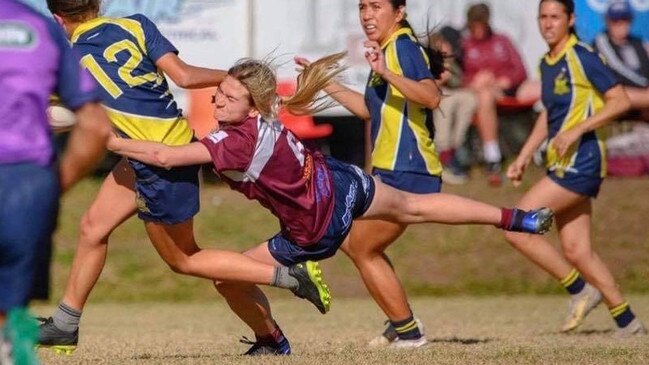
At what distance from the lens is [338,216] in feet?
22.7

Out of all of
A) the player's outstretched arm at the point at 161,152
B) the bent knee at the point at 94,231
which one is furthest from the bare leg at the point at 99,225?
the player's outstretched arm at the point at 161,152

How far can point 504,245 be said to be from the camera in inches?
567

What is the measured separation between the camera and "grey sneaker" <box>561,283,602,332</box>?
9523 mm

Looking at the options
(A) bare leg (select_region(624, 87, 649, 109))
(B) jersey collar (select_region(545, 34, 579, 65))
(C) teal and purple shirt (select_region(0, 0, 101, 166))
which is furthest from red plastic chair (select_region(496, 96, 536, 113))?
(C) teal and purple shirt (select_region(0, 0, 101, 166))

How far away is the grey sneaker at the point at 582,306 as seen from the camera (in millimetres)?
9523

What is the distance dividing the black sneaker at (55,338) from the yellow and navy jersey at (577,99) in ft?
10.7

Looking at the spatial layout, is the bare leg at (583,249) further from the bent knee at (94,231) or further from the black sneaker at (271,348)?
the bent knee at (94,231)

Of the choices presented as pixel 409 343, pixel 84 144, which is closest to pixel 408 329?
pixel 409 343

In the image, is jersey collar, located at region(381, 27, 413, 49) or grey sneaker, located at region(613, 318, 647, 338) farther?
grey sneaker, located at region(613, 318, 647, 338)

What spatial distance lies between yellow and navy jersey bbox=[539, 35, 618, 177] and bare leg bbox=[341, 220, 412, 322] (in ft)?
5.07

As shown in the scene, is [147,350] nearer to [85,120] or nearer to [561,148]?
[561,148]

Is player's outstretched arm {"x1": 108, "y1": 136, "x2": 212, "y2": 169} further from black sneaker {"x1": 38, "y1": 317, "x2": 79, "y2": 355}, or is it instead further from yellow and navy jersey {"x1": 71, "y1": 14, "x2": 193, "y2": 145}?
black sneaker {"x1": 38, "y1": 317, "x2": 79, "y2": 355}

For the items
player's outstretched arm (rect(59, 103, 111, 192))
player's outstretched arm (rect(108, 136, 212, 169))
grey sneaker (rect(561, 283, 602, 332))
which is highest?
player's outstretched arm (rect(59, 103, 111, 192))

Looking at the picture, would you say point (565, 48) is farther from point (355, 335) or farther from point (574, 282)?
point (355, 335)
